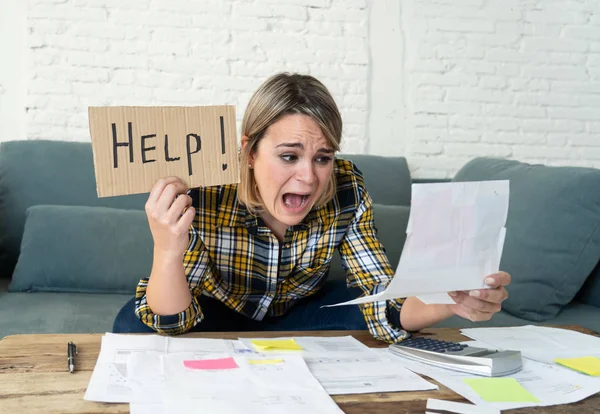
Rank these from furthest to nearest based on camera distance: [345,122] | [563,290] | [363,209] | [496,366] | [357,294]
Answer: [345,122] → [563,290] → [357,294] → [363,209] → [496,366]

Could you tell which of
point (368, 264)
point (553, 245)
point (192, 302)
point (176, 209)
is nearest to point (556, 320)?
point (553, 245)

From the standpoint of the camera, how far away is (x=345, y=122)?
2795 millimetres

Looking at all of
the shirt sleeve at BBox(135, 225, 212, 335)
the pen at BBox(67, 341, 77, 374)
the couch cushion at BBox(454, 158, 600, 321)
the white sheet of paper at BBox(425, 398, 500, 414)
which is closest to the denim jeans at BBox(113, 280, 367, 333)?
the shirt sleeve at BBox(135, 225, 212, 335)

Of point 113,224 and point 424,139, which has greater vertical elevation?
point 424,139

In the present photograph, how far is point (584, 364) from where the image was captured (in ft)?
3.67

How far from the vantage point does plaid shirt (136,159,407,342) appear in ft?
4.67

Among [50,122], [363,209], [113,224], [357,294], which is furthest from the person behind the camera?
[50,122]

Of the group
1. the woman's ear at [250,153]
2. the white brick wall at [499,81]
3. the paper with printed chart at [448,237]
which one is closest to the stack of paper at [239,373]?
the paper with printed chart at [448,237]

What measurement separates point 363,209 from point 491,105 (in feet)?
5.46

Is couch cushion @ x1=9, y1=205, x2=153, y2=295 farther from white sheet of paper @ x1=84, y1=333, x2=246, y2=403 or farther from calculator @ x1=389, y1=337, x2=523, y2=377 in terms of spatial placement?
calculator @ x1=389, y1=337, x2=523, y2=377

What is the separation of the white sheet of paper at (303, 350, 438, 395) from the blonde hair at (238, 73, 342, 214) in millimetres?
469

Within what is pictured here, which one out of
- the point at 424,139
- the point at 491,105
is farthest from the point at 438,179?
the point at 491,105

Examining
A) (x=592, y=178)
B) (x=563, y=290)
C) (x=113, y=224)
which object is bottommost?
(x=563, y=290)

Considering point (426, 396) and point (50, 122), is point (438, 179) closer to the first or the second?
point (50, 122)
